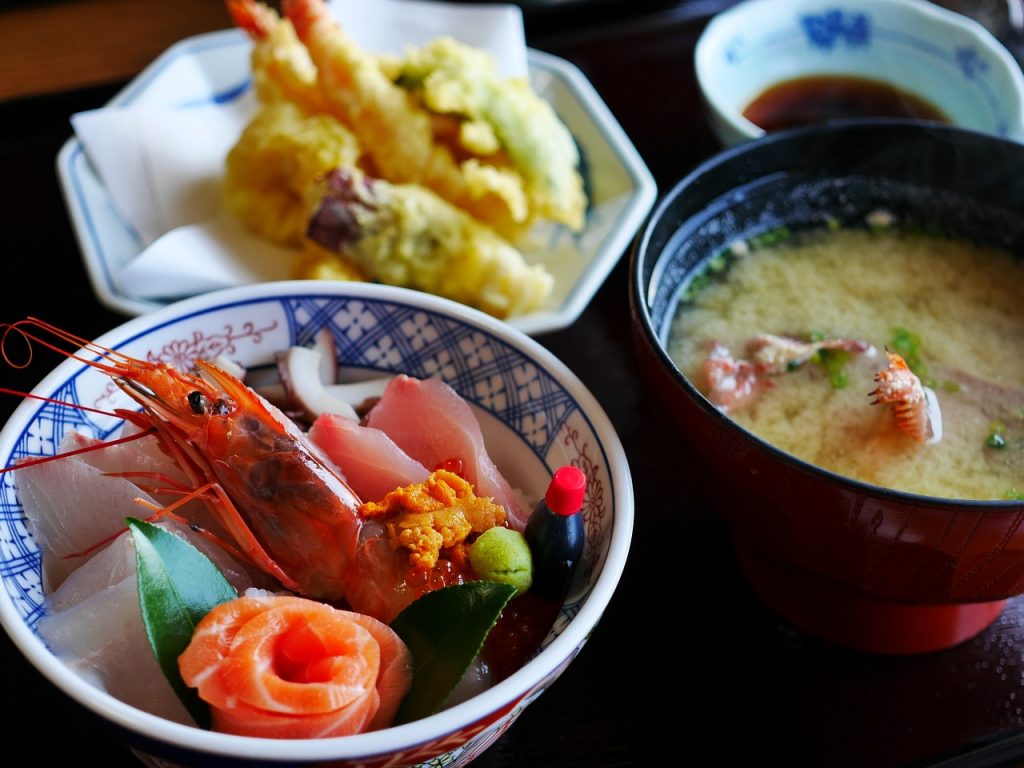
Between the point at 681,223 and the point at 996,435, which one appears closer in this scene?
the point at 996,435

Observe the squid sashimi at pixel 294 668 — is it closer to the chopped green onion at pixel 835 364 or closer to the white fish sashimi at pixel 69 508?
the white fish sashimi at pixel 69 508

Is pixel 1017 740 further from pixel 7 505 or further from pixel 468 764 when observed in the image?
pixel 7 505

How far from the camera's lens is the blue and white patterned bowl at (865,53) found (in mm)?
1784

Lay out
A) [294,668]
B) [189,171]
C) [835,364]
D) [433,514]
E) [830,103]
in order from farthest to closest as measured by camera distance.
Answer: [830,103] → [189,171] → [835,364] → [433,514] → [294,668]

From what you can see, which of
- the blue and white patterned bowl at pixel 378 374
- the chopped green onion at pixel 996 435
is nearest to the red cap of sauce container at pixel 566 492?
the blue and white patterned bowl at pixel 378 374

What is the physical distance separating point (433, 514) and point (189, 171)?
1067mm

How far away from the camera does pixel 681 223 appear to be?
4.18ft

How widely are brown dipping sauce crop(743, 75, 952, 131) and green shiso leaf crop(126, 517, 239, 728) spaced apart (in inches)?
54.3

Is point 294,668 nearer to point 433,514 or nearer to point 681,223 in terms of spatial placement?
point 433,514

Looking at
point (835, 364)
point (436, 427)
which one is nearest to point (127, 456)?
point (436, 427)

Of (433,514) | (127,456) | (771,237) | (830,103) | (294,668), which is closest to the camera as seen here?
(294,668)

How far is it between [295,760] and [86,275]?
1.13 meters

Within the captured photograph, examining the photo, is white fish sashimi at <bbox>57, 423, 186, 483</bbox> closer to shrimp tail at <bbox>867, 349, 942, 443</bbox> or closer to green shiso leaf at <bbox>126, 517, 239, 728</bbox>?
green shiso leaf at <bbox>126, 517, 239, 728</bbox>

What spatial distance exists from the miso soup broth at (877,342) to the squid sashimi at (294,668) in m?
0.56
